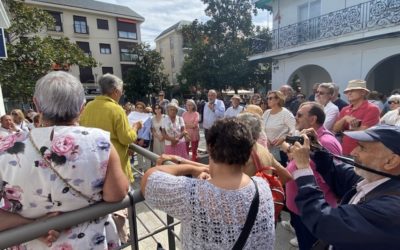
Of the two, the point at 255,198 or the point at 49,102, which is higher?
the point at 49,102

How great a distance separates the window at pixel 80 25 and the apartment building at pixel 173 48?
10844mm

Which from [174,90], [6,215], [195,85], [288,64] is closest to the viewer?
[6,215]

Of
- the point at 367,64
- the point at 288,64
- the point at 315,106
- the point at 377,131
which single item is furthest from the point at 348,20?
the point at 377,131

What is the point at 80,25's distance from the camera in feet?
93.2

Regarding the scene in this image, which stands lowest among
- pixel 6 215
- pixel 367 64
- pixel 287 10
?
pixel 6 215

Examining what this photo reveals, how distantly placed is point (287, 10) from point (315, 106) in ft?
39.2

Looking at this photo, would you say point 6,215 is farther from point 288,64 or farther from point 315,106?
point 288,64

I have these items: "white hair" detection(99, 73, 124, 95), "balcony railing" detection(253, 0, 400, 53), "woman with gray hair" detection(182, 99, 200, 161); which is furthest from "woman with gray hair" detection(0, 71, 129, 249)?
"balcony railing" detection(253, 0, 400, 53)

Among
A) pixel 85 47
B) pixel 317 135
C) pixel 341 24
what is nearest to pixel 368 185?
pixel 317 135

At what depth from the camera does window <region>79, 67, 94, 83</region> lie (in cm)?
2819

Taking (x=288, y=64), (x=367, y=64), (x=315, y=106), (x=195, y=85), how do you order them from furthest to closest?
(x=195, y=85) < (x=288, y=64) < (x=367, y=64) < (x=315, y=106)

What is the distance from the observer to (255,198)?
1.20m

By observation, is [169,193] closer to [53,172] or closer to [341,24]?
[53,172]

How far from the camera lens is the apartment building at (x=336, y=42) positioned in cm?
884
